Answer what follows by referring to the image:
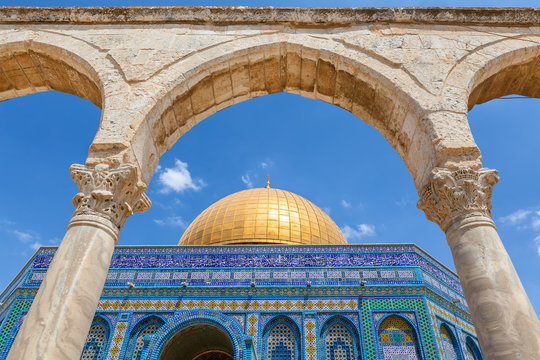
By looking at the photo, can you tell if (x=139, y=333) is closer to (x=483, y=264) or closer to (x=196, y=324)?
(x=196, y=324)

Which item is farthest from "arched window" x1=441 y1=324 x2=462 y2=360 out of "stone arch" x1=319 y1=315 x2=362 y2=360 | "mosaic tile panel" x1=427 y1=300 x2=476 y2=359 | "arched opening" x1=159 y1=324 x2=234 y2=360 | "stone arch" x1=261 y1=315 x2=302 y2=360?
"arched opening" x1=159 y1=324 x2=234 y2=360

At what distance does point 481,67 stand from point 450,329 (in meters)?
9.29

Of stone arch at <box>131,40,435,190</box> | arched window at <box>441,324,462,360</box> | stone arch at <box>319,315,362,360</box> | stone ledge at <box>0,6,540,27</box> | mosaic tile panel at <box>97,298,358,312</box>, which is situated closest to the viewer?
stone arch at <box>131,40,435,190</box>

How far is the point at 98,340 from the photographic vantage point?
416 inches

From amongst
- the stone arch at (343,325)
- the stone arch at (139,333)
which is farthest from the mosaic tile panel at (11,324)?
the stone arch at (343,325)

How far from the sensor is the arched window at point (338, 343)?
1018cm

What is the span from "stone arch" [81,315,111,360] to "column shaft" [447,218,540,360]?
32.4 feet

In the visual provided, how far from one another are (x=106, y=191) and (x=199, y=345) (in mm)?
9785

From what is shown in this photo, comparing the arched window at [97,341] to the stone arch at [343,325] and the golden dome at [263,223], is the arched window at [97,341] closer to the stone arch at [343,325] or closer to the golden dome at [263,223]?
the stone arch at [343,325]

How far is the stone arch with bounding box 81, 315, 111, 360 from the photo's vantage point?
33.6 feet

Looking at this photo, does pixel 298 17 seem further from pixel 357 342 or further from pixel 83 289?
pixel 357 342

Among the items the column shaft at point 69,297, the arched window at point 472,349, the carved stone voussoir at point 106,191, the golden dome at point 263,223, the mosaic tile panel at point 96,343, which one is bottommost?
the column shaft at point 69,297

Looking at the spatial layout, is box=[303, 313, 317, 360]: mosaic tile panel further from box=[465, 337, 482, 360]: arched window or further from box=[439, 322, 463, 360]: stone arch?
box=[465, 337, 482, 360]: arched window

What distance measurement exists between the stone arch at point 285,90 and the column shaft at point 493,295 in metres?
0.86
